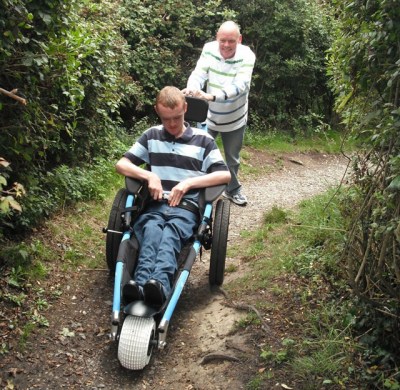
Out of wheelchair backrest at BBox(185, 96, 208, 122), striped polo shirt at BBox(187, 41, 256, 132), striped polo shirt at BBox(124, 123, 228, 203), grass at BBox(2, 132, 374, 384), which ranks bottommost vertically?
grass at BBox(2, 132, 374, 384)

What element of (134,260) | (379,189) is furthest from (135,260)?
(379,189)

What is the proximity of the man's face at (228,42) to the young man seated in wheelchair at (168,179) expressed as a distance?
4.34 ft

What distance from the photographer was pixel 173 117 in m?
4.46

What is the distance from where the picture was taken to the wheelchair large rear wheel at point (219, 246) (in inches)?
176

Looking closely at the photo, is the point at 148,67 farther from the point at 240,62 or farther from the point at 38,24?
the point at 38,24

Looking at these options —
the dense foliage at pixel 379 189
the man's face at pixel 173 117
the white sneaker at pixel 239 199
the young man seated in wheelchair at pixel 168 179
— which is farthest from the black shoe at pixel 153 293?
the white sneaker at pixel 239 199

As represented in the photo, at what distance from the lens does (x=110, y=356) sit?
12.6ft

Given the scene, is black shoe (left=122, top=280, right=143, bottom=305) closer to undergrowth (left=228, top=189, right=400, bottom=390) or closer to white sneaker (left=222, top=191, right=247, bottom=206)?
undergrowth (left=228, top=189, right=400, bottom=390)

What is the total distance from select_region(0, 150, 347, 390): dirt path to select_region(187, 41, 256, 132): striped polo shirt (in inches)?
72.6

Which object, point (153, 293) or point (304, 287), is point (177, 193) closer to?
point (153, 293)

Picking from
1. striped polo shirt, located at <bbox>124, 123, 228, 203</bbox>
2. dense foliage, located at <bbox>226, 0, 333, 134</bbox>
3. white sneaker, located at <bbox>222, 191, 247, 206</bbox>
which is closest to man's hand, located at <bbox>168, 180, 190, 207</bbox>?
striped polo shirt, located at <bbox>124, 123, 228, 203</bbox>

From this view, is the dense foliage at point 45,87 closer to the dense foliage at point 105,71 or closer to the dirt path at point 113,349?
the dense foliage at point 105,71

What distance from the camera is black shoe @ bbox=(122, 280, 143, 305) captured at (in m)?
3.70

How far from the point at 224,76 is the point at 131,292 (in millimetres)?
2879
